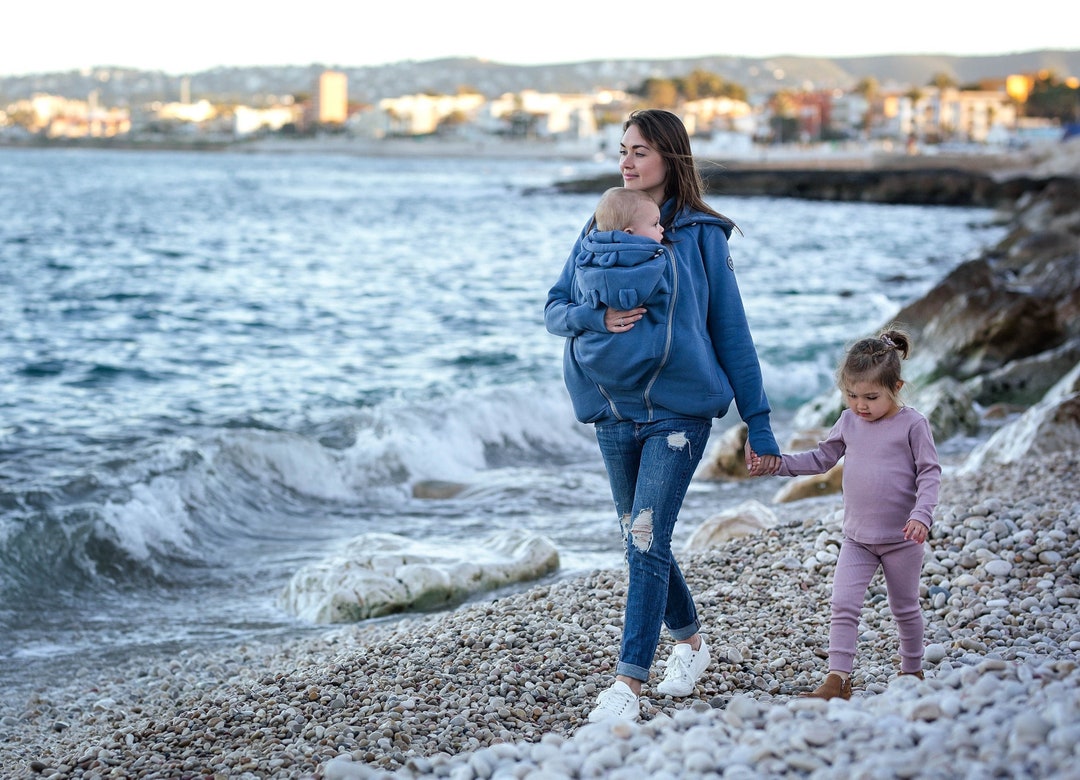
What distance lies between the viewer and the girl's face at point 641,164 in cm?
344

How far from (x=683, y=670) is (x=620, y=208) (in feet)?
4.96

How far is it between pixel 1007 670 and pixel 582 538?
4.39m

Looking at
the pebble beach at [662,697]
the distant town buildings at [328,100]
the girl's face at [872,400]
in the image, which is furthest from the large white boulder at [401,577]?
the distant town buildings at [328,100]

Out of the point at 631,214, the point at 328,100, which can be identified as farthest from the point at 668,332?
the point at 328,100

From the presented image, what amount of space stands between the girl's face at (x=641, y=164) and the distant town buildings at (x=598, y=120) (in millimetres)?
98393

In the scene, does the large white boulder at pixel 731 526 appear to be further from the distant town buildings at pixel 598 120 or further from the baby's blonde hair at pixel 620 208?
the distant town buildings at pixel 598 120

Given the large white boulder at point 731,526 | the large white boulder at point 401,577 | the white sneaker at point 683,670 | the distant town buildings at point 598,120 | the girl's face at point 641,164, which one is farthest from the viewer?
the distant town buildings at point 598,120

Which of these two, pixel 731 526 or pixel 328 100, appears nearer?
pixel 731 526

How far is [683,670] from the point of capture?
3.70 metres

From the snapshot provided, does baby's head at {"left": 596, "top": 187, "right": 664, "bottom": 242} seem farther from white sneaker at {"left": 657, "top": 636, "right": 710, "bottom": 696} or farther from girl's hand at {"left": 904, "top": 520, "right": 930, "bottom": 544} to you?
white sneaker at {"left": 657, "top": 636, "right": 710, "bottom": 696}

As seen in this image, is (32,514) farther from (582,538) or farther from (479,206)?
(479,206)

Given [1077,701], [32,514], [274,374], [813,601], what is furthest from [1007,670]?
[274,374]

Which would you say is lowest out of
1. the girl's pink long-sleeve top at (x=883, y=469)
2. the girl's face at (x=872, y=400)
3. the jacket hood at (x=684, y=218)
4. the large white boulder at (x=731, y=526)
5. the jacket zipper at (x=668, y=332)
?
the large white boulder at (x=731, y=526)

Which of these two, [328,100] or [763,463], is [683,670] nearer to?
[763,463]
